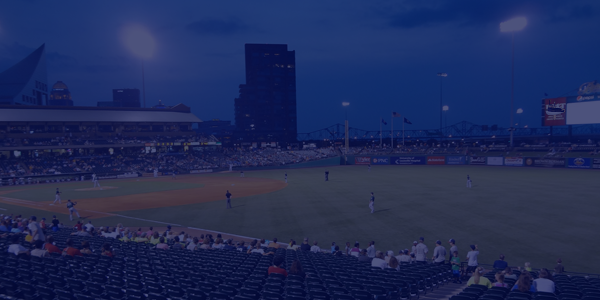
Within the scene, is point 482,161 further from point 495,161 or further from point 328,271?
point 328,271

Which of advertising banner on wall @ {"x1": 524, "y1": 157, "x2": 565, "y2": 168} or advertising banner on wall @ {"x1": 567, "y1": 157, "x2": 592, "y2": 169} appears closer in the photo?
advertising banner on wall @ {"x1": 567, "y1": 157, "x2": 592, "y2": 169}

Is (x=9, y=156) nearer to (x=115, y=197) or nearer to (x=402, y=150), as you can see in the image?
(x=115, y=197)

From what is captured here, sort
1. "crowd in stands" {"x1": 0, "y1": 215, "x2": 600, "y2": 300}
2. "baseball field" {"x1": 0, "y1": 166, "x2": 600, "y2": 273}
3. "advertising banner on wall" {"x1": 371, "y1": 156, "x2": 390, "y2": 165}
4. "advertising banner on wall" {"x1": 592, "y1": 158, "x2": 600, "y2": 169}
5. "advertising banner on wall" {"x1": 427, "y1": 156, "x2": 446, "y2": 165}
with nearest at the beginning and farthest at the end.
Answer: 1. "crowd in stands" {"x1": 0, "y1": 215, "x2": 600, "y2": 300}
2. "baseball field" {"x1": 0, "y1": 166, "x2": 600, "y2": 273}
3. "advertising banner on wall" {"x1": 592, "y1": 158, "x2": 600, "y2": 169}
4. "advertising banner on wall" {"x1": 427, "y1": 156, "x2": 446, "y2": 165}
5. "advertising banner on wall" {"x1": 371, "y1": 156, "x2": 390, "y2": 165}

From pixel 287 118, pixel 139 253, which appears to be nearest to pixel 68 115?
pixel 139 253

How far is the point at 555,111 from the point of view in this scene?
55.4 metres

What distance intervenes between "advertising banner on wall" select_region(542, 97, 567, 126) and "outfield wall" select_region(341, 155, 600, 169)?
23.7 ft

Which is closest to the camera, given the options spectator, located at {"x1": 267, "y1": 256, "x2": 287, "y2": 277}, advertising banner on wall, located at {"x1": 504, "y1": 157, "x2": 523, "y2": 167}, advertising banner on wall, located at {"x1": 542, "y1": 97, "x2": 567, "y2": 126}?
spectator, located at {"x1": 267, "y1": 256, "x2": 287, "y2": 277}

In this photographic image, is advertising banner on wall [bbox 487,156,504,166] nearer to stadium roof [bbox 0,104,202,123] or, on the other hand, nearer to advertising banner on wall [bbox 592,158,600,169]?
advertising banner on wall [bbox 592,158,600,169]

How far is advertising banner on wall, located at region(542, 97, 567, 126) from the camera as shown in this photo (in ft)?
180

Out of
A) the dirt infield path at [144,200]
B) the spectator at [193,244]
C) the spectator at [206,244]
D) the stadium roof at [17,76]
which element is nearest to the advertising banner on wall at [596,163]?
the dirt infield path at [144,200]

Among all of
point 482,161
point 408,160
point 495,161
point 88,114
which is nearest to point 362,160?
point 408,160

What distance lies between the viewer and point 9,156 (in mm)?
56938

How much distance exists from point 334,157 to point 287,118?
7272 centimetres

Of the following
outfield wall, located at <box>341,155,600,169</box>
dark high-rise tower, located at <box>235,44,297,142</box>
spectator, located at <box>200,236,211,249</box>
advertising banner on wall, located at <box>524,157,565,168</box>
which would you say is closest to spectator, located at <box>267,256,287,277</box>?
spectator, located at <box>200,236,211,249</box>
